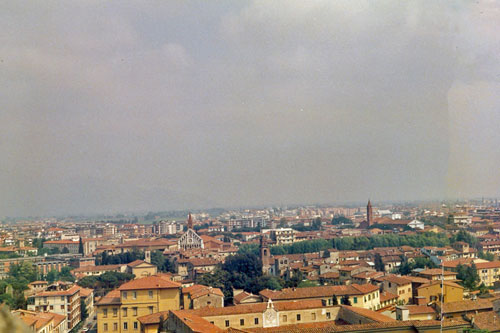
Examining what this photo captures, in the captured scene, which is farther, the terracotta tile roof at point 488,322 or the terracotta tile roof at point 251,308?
the terracotta tile roof at point 251,308

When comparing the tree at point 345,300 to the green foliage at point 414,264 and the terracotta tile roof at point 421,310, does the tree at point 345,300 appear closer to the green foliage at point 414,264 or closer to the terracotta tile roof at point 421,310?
the terracotta tile roof at point 421,310

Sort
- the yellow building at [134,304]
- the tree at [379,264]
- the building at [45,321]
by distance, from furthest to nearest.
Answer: the tree at [379,264] < the yellow building at [134,304] < the building at [45,321]

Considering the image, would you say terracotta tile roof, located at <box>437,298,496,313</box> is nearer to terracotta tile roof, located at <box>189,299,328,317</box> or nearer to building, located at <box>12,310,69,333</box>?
terracotta tile roof, located at <box>189,299,328,317</box>

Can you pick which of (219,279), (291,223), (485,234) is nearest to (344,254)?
(219,279)

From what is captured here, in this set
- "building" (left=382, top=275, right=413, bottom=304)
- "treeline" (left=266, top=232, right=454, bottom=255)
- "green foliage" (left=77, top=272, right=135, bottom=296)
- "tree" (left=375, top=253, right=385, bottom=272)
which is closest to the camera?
"building" (left=382, top=275, right=413, bottom=304)

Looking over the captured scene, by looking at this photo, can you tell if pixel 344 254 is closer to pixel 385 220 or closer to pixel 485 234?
pixel 485 234

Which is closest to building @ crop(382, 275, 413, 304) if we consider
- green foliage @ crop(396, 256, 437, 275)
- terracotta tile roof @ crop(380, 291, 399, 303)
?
terracotta tile roof @ crop(380, 291, 399, 303)

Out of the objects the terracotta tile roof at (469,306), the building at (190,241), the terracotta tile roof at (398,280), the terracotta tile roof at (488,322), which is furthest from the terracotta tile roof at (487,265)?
the building at (190,241)

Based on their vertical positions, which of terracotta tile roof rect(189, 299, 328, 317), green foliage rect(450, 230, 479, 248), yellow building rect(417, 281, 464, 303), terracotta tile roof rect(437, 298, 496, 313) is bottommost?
yellow building rect(417, 281, 464, 303)

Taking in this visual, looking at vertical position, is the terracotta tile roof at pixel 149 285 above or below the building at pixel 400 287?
above

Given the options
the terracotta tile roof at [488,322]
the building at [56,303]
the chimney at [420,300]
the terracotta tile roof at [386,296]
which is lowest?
the building at [56,303]
